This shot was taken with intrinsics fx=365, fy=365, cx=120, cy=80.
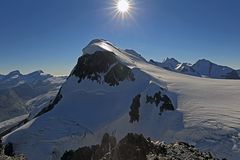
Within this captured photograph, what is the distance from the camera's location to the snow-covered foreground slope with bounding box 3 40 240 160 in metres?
99.1

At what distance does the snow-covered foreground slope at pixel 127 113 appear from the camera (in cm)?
9912

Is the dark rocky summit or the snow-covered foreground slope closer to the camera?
the dark rocky summit

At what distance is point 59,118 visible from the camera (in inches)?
5497

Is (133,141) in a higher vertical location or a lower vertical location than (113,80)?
lower

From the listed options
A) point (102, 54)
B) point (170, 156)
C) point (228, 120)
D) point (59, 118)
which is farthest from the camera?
point (102, 54)

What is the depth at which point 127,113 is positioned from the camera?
5251 inches

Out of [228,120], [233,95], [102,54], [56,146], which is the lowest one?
[56,146]

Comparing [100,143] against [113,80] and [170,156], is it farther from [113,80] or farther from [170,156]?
[170,156]

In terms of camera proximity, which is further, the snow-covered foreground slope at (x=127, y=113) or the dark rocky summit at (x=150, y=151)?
the snow-covered foreground slope at (x=127, y=113)

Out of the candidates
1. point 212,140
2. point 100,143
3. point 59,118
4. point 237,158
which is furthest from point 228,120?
point 59,118

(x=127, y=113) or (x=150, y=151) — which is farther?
(x=127, y=113)

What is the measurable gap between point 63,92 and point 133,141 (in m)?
124

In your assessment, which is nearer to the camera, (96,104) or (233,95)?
(233,95)

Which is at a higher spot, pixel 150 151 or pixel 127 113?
pixel 127 113
